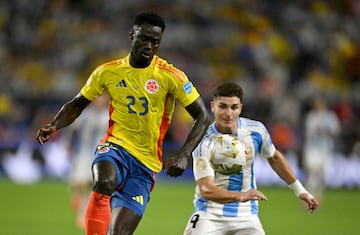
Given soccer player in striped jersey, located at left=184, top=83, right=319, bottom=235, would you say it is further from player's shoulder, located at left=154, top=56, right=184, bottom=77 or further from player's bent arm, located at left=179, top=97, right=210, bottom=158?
player's shoulder, located at left=154, top=56, right=184, bottom=77

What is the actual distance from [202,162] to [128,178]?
679mm

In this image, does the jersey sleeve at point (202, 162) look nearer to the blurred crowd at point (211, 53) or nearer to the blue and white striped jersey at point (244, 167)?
the blue and white striped jersey at point (244, 167)

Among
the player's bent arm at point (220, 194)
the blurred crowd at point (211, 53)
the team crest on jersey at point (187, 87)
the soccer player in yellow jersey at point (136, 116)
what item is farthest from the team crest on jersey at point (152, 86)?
the blurred crowd at point (211, 53)

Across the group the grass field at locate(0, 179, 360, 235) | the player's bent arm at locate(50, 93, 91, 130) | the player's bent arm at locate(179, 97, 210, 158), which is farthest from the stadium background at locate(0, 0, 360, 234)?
the player's bent arm at locate(179, 97, 210, 158)

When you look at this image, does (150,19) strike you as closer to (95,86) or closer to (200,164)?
(95,86)

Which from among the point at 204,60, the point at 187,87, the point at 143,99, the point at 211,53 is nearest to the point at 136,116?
the point at 143,99

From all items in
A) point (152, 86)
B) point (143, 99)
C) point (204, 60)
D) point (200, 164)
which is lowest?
point (200, 164)

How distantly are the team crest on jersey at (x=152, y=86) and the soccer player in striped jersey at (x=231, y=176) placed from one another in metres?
A: 0.60

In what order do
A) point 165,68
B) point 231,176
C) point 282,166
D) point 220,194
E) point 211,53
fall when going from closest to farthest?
point 220,194, point 165,68, point 231,176, point 282,166, point 211,53

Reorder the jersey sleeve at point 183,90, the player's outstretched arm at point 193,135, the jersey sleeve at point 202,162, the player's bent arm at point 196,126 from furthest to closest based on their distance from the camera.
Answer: the jersey sleeve at point 202,162, the jersey sleeve at point 183,90, the player's bent arm at point 196,126, the player's outstretched arm at point 193,135

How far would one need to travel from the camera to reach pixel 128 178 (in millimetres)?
6723

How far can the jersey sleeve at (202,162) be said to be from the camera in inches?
270

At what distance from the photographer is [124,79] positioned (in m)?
6.81

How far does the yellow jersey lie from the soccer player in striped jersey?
1.20 ft
